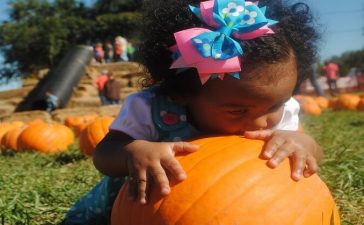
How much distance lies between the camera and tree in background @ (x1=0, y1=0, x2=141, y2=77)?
48.1m

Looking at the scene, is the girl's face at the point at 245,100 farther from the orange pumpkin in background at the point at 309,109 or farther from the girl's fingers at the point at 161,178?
the orange pumpkin in background at the point at 309,109

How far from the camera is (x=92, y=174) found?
4383 mm

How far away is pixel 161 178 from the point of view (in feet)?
6.29

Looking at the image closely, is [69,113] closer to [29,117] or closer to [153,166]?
[29,117]

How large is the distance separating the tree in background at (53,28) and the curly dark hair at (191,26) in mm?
42573

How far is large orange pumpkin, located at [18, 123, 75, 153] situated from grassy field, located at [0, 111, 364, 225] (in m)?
0.73

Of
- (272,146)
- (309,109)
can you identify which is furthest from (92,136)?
(309,109)

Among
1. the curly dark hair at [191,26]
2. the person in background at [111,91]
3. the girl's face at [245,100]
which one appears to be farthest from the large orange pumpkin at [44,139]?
the person in background at [111,91]

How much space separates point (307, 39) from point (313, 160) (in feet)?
2.22

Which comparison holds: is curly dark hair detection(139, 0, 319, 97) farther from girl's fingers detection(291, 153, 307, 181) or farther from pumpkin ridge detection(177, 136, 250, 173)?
girl's fingers detection(291, 153, 307, 181)

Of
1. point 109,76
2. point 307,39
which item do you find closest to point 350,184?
point 307,39

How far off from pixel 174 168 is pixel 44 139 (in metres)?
5.23

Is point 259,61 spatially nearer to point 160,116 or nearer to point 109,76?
point 160,116

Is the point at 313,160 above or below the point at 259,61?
below
